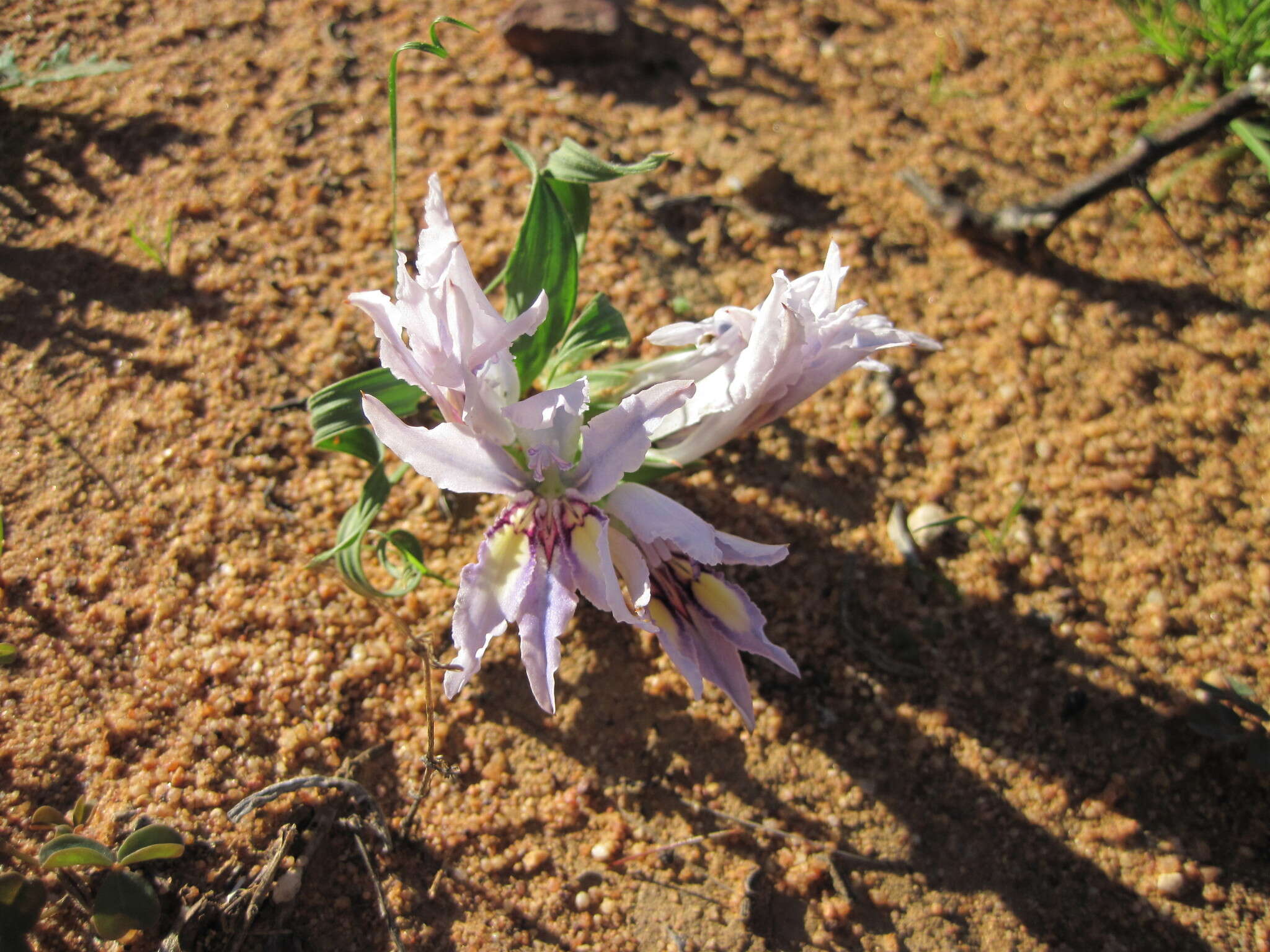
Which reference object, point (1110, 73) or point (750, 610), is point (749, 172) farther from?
point (750, 610)

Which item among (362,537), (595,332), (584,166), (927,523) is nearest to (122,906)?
(362,537)

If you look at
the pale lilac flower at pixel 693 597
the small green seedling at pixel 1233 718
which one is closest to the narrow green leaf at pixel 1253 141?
the small green seedling at pixel 1233 718

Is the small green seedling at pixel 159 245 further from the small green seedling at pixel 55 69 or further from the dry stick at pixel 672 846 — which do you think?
the dry stick at pixel 672 846

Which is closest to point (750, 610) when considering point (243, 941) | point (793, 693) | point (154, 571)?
point (793, 693)

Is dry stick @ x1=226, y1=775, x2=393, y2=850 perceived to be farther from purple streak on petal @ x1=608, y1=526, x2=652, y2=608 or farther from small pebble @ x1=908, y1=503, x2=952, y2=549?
small pebble @ x1=908, y1=503, x2=952, y2=549

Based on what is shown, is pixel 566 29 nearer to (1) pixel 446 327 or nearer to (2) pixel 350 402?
(2) pixel 350 402
